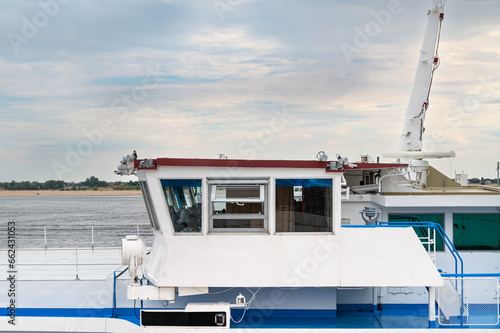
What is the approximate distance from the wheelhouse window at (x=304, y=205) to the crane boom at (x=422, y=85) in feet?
19.6

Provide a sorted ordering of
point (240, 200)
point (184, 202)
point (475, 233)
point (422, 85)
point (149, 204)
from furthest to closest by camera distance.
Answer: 1. point (422, 85)
2. point (475, 233)
3. point (149, 204)
4. point (184, 202)
5. point (240, 200)

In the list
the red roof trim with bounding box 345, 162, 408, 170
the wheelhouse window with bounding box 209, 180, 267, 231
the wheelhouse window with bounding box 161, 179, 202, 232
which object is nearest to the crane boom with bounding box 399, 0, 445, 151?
the red roof trim with bounding box 345, 162, 408, 170

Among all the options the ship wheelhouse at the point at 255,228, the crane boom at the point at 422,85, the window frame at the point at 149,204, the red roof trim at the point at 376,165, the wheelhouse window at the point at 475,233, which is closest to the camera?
the ship wheelhouse at the point at 255,228

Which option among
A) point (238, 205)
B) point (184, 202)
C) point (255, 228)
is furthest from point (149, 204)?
point (255, 228)

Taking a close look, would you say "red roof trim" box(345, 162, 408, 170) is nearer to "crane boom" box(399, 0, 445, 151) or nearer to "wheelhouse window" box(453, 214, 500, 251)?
"wheelhouse window" box(453, 214, 500, 251)

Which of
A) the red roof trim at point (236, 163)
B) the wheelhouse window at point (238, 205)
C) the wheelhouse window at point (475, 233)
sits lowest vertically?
the wheelhouse window at point (475, 233)

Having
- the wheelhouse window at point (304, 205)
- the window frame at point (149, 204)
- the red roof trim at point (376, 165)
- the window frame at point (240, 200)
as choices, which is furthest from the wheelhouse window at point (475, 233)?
the window frame at point (149, 204)

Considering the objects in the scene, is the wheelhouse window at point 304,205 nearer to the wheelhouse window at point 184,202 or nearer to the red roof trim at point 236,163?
the red roof trim at point 236,163

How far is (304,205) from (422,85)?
7.25 m

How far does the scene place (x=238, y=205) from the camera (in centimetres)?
982

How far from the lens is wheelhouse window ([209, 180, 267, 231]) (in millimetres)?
9273

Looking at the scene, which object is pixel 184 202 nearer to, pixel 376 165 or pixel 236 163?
pixel 236 163

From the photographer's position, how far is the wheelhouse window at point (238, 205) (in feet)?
30.4

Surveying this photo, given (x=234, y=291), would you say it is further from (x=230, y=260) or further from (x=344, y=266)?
(x=344, y=266)
